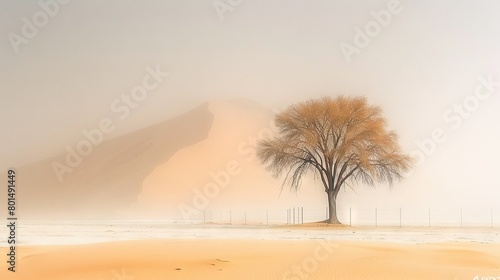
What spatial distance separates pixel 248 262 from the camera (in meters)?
21.7

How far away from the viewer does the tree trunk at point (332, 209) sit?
57.9 metres

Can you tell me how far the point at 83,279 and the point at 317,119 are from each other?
42.7m

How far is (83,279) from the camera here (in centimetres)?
1908

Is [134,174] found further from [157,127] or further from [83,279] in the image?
[83,279]

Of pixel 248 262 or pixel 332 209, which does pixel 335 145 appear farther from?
pixel 248 262

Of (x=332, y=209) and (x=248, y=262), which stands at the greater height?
(x=332, y=209)

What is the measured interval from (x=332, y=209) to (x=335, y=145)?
581 centimetres

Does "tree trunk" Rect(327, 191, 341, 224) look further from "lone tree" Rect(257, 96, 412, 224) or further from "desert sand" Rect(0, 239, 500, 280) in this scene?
"desert sand" Rect(0, 239, 500, 280)

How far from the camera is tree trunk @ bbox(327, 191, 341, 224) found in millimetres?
57916

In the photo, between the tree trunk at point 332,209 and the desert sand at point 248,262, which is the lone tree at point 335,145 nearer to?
the tree trunk at point 332,209

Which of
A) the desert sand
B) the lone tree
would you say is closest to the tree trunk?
the lone tree

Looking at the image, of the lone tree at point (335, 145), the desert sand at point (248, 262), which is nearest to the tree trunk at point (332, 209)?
the lone tree at point (335, 145)

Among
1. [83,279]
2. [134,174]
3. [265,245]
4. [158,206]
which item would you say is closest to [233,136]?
[134,174]

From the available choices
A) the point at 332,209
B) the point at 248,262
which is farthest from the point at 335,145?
the point at 248,262
